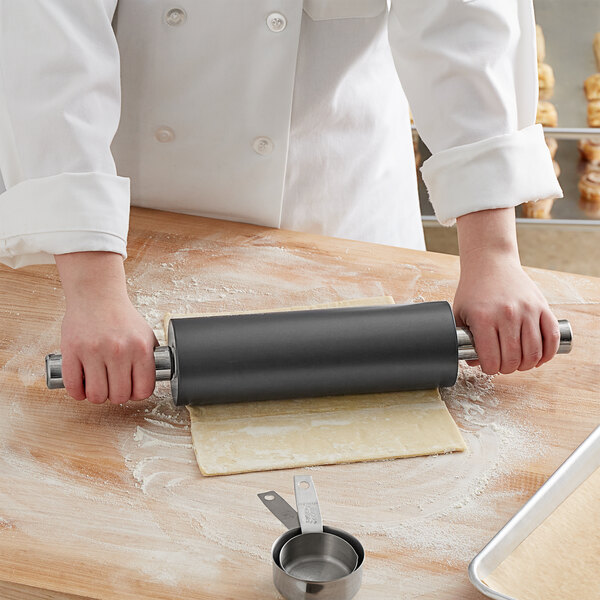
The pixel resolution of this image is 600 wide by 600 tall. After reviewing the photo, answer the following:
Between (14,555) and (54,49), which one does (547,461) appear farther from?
(54,49)

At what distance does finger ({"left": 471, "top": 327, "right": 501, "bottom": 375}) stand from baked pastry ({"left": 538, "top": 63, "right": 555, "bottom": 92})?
143 cm

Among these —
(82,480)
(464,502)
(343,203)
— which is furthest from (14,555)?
(343,203)

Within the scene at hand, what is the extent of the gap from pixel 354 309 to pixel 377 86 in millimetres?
478

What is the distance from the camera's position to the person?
94 centimetres

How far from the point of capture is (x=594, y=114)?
2117mm

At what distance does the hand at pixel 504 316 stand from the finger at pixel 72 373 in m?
0.45

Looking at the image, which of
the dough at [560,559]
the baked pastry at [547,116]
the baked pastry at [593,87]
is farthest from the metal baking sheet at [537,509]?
the baked pastry at [593,87]

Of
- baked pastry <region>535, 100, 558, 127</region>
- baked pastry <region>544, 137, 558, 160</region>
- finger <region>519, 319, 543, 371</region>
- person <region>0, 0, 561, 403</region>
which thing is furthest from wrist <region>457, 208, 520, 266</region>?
baked pastry <region>544, 137, 558, 160</region>

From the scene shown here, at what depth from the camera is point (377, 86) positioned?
1.26m

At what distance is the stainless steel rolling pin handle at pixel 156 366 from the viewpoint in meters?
0.87

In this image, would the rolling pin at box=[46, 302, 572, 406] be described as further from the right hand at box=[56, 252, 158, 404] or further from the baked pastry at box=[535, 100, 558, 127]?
the baked pastry at box=[535, 100, 558, 127]

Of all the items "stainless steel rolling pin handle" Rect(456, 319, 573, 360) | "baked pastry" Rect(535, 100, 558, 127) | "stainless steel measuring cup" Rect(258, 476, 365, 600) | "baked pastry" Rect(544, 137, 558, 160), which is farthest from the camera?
"baked pastry" Rect(544, 137, 558, 160)

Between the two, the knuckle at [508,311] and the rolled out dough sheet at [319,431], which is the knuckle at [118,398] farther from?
the knuckle at [508,311]

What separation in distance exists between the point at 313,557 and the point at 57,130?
0.58m
